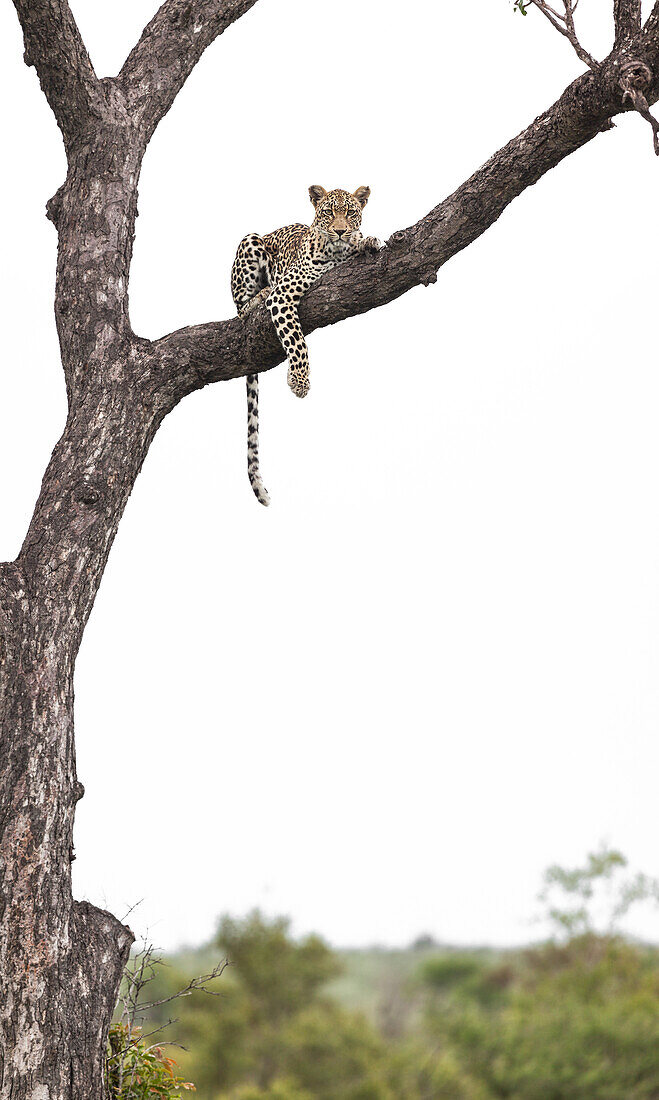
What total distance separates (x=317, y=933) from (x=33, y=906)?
1246 centimetres

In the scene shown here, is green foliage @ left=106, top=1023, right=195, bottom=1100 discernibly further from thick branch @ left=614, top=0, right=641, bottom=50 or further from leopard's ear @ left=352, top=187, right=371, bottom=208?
thick branch @ left=614, top=0, right=641, bottom=50

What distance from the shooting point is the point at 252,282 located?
5.68 meters

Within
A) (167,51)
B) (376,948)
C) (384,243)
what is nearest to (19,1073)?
(384,243)

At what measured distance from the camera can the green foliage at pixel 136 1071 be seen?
13.6 ft

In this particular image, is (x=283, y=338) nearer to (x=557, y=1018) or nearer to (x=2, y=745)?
(x=2, y=745)

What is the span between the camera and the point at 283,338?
4.94 metres

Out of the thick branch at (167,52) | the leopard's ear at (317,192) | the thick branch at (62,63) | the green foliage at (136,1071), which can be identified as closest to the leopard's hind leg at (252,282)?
the leopard's ear at (317,192)

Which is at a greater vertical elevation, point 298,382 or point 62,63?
point 62,63

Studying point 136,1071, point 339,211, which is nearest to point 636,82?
point 339,211

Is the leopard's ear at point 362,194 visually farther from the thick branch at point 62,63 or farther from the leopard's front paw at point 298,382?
the thick branch at point 62,63

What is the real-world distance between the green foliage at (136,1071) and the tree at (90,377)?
1.07 ft

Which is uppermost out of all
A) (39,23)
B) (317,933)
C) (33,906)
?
(39,23)

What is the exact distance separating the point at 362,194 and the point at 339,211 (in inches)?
11.3

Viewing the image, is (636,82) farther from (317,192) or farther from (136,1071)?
(136,1071)
